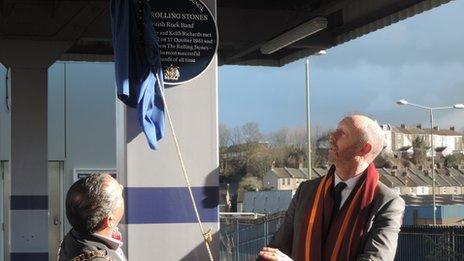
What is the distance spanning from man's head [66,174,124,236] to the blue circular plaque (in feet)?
8.66

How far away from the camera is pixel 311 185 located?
3551 mm

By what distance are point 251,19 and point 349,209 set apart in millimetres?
8240

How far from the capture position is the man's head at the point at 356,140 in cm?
332

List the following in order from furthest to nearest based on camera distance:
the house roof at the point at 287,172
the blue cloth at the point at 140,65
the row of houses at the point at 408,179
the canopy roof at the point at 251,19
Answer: the row of houses at the point at 408,179 < the house roof at the point at 287,172 < the canopy roof at the point at 251,19 < the blue cloth at the point at 140,65

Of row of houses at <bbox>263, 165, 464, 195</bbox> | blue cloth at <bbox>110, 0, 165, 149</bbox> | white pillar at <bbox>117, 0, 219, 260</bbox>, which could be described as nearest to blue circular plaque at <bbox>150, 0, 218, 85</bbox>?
white pillar at <bbox>117, 0, 219, 260</bbox>

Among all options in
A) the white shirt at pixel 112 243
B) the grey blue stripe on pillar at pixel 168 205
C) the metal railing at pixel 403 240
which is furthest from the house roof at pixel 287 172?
the white shirt at pixel 112 243

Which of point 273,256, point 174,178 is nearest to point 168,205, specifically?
point 174,178

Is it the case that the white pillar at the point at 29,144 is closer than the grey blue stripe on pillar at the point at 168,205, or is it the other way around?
the grey blue stripe on pillar at the point at 168,205

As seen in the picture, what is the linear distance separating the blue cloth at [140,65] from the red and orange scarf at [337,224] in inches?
68.5

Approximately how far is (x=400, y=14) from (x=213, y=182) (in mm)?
5393

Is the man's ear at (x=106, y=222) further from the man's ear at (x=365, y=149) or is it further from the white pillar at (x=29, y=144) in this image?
the white pillar at (x=29, y=144)

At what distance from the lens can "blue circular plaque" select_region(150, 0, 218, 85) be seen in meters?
5.25

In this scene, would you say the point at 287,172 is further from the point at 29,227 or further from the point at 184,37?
the point at 184,37

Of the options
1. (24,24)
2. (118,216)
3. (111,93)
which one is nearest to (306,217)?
(118,216)
